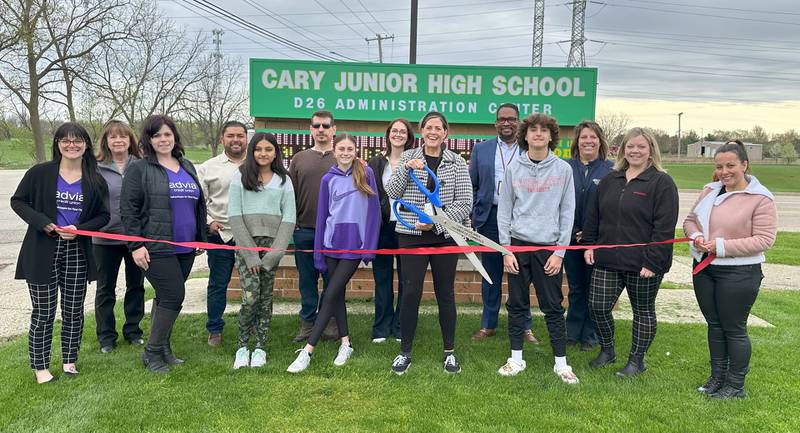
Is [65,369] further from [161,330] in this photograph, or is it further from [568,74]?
[568,74]

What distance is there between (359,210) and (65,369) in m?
Result: 2.52

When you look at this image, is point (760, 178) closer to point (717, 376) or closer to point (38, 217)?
point (717, 376)

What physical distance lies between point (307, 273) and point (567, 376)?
7.76ft

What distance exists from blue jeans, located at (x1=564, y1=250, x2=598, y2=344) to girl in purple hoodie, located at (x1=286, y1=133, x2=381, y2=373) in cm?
177

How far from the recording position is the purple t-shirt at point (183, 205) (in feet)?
12.6

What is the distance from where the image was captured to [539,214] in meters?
3.80

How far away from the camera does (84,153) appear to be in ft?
12.5

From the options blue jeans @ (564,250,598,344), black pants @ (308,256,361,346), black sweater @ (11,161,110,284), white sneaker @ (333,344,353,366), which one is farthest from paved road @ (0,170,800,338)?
blue jeans @ (564,250,598,344)

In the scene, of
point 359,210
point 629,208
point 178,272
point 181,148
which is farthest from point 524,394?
point 181,148

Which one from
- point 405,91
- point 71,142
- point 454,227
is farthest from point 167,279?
point 405,91

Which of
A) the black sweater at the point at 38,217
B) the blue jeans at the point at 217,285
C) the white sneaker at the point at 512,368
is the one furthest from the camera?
the blue jeans at the point at 217,285

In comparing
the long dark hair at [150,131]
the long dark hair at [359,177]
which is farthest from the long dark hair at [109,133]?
the long dark hair at [359,177]

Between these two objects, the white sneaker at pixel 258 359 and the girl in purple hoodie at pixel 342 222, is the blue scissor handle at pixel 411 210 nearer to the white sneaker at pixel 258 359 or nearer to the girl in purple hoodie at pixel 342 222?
the girl in purple hoodie at pixel 342 222

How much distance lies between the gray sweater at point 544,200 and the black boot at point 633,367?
43.0 inches
